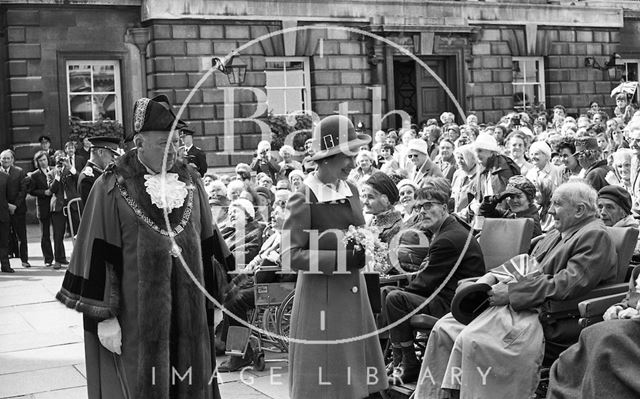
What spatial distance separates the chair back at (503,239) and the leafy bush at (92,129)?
58.2ft

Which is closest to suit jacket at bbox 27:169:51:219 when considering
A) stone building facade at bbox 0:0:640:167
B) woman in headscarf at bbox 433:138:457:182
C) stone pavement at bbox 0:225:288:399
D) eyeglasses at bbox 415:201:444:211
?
stone pavement at bbox 0:225:288:399

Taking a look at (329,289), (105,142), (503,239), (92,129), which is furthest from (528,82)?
(329,289)

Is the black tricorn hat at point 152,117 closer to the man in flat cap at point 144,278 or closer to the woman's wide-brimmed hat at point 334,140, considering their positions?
the man in flat cap at point 144,278

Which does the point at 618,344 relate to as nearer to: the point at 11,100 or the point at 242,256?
the point at 242,256

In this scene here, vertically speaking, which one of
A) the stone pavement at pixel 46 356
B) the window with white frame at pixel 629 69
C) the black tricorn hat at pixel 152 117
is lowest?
the stone pavement at pixel 46 356

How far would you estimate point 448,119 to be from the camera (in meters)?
19.2

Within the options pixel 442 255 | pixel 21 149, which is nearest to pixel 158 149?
pixel 442 255

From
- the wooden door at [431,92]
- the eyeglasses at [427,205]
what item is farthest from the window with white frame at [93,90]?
the eyeglasses at [427,205]

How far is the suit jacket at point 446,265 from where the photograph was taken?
703 cm

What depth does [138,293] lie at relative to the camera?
5.57m

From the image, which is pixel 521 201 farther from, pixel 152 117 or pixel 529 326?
pixel 152 117

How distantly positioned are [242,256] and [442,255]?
3407 millimetres

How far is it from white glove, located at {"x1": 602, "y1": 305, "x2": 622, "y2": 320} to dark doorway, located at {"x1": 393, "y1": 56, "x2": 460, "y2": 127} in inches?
901

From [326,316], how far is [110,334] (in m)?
1.33
